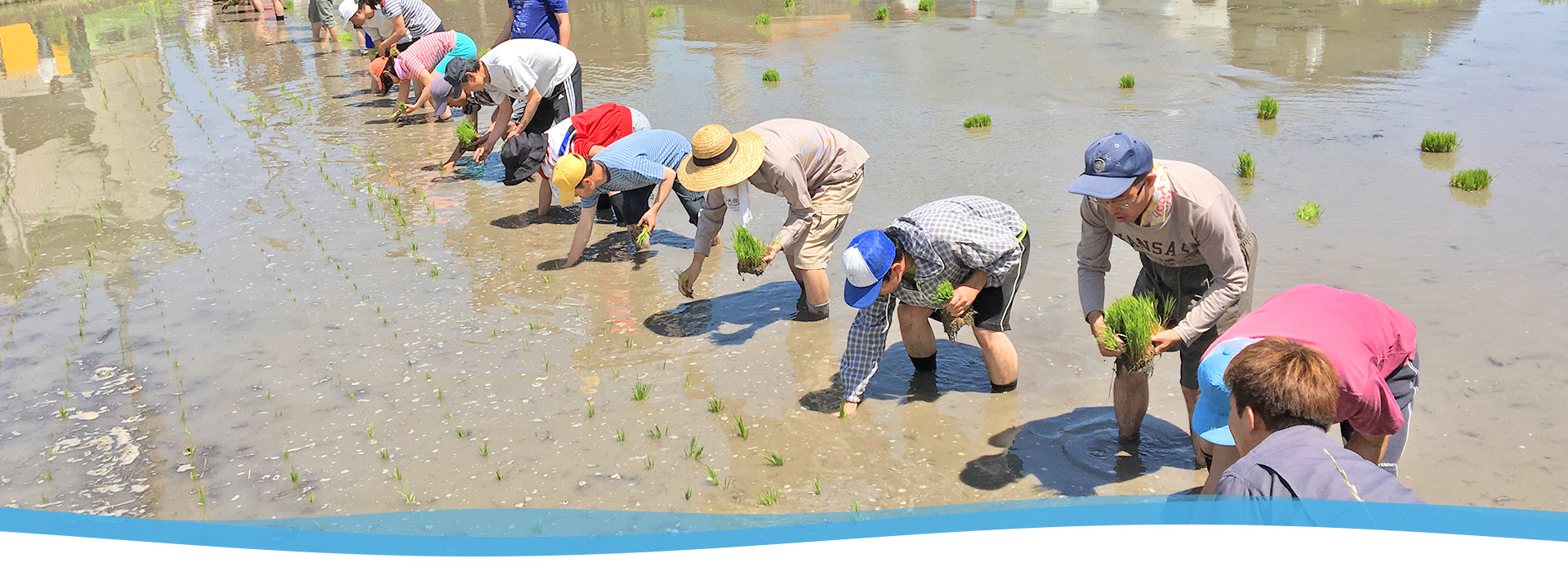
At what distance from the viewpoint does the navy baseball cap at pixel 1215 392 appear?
2.74 m

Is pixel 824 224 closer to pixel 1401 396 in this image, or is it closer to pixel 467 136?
pixel 1401 396

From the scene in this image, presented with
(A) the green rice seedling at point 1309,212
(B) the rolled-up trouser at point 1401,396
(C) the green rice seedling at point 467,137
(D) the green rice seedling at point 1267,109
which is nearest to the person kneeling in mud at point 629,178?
(C) the green rice seedling at point 467,137

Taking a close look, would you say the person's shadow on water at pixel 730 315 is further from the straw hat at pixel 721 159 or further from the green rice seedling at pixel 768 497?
the green rice seedling at pixel 768 497

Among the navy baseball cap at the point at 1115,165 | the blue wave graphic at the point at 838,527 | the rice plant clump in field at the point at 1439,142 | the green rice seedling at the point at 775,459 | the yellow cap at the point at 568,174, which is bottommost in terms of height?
the green rice seedling at the point at 775,459

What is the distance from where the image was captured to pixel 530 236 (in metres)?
7.45

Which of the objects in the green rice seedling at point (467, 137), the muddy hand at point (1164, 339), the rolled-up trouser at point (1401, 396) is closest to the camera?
the rolled-up trouser at point (1401, 396)

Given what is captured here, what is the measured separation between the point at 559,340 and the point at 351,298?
1.48 metres

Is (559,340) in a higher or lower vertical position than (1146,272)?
lower

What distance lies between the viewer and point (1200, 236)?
3.65m

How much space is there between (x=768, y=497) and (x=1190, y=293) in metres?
1.74

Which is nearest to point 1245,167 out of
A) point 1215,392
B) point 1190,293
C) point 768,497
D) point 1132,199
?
point 1190,293

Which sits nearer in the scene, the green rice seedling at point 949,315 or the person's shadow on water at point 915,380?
the green rice seedling at point 949,315

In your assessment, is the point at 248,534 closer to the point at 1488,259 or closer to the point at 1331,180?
the point at 1488,259

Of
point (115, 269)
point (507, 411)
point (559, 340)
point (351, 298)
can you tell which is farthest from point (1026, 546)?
point (115, 269)
